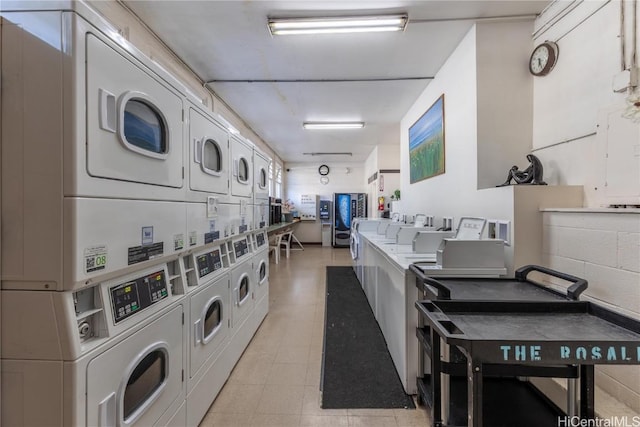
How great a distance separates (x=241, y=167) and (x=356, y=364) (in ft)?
6.90

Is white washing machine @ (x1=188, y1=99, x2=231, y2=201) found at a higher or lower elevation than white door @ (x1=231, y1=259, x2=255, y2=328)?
higher

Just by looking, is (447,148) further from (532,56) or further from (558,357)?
(558,357)

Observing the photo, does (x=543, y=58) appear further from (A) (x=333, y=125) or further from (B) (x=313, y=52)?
(A) (x=333, y=125)

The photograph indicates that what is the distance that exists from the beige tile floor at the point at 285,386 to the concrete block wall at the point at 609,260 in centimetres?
108

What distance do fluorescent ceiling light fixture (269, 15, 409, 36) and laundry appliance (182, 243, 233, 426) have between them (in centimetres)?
205

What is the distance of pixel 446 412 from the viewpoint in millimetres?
1427

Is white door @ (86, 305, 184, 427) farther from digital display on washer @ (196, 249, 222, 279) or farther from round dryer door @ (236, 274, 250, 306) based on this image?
round dryer door @ (236, 274, 250, 306)

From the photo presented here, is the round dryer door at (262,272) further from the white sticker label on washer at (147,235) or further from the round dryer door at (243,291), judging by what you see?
the white sticker label on washer at (147,235)

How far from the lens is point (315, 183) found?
9727 millimetres

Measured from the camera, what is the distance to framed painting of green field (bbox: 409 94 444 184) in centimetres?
323

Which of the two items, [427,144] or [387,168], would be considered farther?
[387,168]

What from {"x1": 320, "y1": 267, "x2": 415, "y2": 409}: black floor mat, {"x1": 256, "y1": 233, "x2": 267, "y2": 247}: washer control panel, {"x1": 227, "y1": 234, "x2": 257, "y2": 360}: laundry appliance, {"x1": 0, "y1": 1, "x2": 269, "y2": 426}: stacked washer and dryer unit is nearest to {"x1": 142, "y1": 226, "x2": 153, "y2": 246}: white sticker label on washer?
{"x1": 0, "y1": 1, "x2": 269, "y2": 426}: stacked washer and dryer unit

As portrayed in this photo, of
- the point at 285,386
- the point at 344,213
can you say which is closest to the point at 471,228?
the point at 285,386

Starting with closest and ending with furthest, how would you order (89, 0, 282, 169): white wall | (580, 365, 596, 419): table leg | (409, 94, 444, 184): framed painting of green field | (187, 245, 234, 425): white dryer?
1. (580, 365, 596, 419): table leg
2. (187, 245, 234, 425): white dryer
3. (89, 0, 282, 169): white wall
4. (409, 94, 444, 184): framed painting of green field
